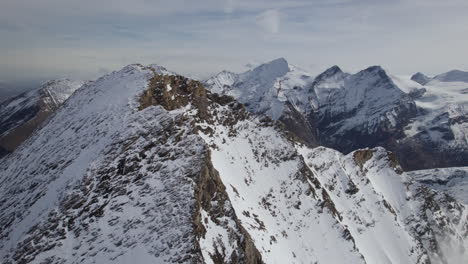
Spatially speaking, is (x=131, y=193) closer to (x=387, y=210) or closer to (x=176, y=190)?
(x=176, y=190)

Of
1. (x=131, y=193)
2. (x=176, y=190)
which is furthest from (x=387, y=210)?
(x=131, y=193)

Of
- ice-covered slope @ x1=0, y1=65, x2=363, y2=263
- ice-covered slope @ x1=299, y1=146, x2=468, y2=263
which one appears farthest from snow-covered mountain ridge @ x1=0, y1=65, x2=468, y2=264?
ice-covered slope @ x1=299, y1=146, x2=468, y2=263

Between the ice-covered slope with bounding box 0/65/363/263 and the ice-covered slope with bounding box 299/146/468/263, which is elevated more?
the ice-covered slope with bounding box 0/65/363/263

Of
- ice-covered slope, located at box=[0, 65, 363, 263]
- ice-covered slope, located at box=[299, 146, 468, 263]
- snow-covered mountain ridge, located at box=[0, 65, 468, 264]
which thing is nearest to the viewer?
ice-covered slope, located at box=[0, 65, 363, 263]

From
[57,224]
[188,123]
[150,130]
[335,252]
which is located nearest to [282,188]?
[335,252]

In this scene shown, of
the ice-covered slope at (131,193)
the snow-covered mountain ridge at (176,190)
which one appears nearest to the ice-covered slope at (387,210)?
the snow-covered mountain ridge at (176,190)

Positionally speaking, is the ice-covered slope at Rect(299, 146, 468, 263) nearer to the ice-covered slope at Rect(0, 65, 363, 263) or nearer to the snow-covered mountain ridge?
the snow-covered mountain ridge

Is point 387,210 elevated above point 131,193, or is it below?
below

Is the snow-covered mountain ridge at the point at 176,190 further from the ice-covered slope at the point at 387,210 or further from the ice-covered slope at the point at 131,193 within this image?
the ice-covered slope at the point at 387,210
